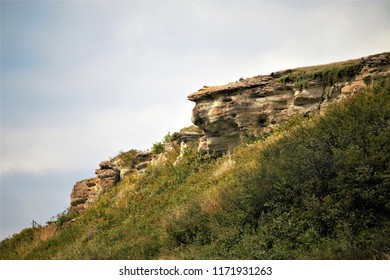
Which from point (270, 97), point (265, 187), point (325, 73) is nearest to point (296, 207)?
point (265, 187)

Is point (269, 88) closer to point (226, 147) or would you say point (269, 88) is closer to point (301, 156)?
point (226, 147)

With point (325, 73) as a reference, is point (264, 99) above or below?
below

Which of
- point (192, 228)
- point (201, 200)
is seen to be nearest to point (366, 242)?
point (192, 228)

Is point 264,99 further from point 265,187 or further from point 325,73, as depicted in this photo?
point 265,187

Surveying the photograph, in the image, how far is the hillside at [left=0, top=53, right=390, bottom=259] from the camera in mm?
8219

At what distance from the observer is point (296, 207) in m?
9.31

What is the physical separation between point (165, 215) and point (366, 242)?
26.6 ft

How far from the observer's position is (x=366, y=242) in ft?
23.6

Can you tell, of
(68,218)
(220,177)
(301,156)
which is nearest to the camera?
(301,156)

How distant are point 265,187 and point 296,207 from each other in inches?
43.8

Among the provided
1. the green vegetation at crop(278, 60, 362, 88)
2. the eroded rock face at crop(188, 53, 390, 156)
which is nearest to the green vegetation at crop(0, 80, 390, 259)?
the green vegetation at crop(278, 60, 362, 88)

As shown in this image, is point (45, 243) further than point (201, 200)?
Yes

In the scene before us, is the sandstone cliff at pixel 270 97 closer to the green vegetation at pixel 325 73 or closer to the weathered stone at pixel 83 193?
the green vegetation at pixel 325 73

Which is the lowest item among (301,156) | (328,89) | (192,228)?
(192,228)
